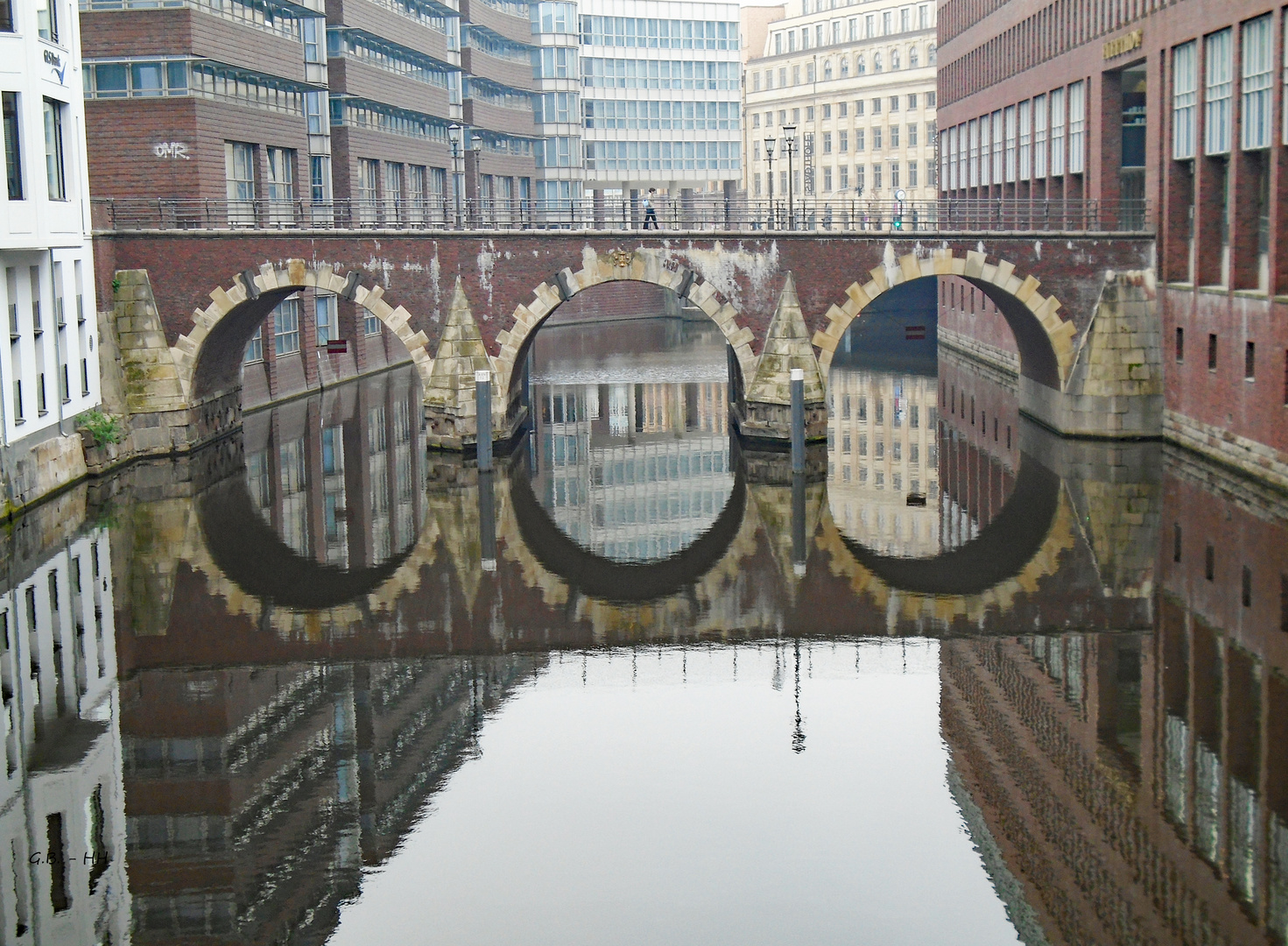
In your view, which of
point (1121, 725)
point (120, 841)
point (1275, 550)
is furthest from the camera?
point (1275, 550)

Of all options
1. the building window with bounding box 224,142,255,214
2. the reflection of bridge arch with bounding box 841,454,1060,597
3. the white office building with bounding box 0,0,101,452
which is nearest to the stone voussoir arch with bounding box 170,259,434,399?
the white office building with bounding box 0,0,101,452

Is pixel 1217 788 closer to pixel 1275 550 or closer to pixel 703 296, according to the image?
pixel 1275 550

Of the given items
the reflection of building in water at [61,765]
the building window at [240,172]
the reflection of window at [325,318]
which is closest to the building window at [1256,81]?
the reflection of building in water at [61,765]

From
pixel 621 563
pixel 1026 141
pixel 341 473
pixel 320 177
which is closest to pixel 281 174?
pixel 320 177

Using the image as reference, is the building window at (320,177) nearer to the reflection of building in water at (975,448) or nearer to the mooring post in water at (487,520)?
the mooring post in water at (487,520)

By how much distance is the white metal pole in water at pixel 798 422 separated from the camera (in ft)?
150

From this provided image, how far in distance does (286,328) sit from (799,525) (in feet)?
110

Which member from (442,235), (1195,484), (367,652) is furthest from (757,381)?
(367,652)

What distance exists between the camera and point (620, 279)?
48.8 metres

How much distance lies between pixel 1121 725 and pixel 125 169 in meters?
42.1

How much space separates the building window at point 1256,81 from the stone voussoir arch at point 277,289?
23608mm

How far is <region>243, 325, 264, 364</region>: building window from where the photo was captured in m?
61.2

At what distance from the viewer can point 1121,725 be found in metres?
22.5

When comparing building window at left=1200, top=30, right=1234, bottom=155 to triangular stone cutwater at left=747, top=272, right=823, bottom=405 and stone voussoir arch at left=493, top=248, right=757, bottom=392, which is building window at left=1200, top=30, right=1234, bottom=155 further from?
stone voussoir arch at left=493, top=248, right=757, bottom=392
